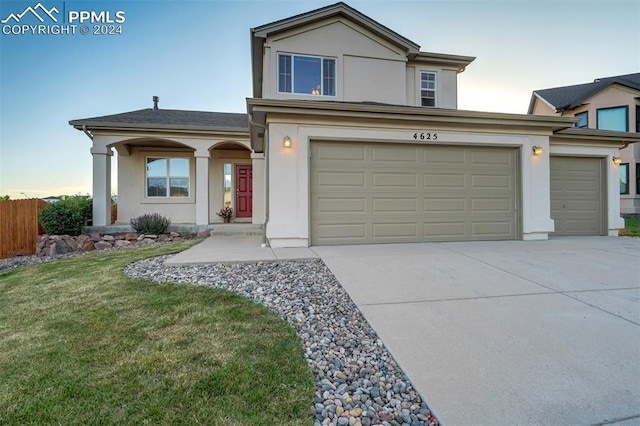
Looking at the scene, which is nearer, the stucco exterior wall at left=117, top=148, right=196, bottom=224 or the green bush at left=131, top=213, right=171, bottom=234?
the green bush at left=131, top=213, right=171, bottom=234

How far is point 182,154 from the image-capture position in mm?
12109

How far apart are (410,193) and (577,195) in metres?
5.66

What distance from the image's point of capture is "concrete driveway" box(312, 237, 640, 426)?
77.5 inches

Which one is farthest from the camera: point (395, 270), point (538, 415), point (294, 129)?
point (294, 129)

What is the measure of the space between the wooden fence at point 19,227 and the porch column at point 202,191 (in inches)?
181

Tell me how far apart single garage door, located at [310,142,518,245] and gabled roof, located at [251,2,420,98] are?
4.77 meters

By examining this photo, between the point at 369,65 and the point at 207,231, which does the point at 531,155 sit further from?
the point at 207,231

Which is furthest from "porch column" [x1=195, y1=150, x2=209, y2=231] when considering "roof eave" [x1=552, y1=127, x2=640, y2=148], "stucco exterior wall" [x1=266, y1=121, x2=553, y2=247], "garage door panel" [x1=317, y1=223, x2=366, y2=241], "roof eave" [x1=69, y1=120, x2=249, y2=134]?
"roof eave" [x1=552, y1=127, x2=640, y2=148]

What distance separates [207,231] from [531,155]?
9693mm

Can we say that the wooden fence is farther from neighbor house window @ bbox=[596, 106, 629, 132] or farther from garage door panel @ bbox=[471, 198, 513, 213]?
neighbor house window @ bbox=[596, 106, 629, 132]

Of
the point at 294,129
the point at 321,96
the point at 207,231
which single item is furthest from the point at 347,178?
the point at 207,231

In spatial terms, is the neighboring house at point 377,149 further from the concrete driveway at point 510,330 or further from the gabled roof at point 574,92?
the gabled roof at point 574,92

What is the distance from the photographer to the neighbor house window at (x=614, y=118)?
1745 centimetres

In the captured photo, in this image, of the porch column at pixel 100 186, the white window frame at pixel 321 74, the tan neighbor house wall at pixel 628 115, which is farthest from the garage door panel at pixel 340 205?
the tan neighbor house wall at pixel 628 115
